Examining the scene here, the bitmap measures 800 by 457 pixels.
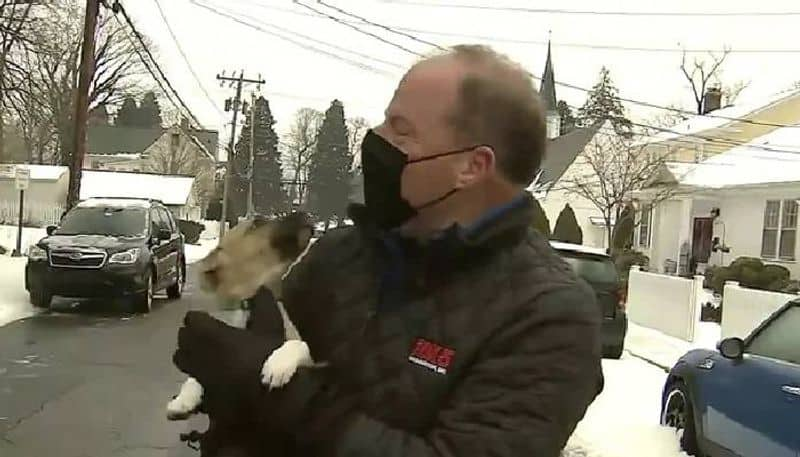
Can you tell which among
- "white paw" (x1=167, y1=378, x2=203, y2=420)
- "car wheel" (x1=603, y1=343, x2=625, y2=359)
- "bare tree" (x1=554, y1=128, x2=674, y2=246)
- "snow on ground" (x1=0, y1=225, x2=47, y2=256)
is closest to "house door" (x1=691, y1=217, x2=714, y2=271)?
"bare tree" (x1=554, y1=128, x2=674, y2=246)

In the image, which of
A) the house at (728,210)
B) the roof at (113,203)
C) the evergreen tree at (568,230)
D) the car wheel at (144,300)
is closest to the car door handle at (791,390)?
the car wheel at (144,300)

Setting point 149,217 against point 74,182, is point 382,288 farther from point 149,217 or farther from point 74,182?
point 74,182

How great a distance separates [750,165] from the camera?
1250 inches

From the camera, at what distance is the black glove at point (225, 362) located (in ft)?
6.02

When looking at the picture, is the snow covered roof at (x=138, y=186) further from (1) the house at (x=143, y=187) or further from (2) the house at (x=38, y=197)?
(2) the house at (x=38, y=197)

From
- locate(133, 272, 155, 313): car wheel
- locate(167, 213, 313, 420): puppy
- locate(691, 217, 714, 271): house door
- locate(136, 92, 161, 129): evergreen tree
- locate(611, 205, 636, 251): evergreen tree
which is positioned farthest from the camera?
locate(136, 92, 161, 129): evergreen tree

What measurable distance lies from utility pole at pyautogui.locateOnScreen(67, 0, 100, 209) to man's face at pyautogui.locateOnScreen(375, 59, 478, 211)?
75.4ft

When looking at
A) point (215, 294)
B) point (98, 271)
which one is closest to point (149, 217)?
point (98, 271)

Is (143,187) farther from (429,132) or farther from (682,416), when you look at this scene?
(429,132)

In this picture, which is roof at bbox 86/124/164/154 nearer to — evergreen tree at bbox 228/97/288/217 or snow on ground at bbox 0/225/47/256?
evergreen tree at bbox 228/97/288/217

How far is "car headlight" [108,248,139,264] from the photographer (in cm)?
1645

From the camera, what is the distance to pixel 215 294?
2.51m

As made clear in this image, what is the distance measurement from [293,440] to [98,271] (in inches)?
602

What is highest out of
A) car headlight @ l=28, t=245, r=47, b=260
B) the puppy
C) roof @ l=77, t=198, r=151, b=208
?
the puppy
